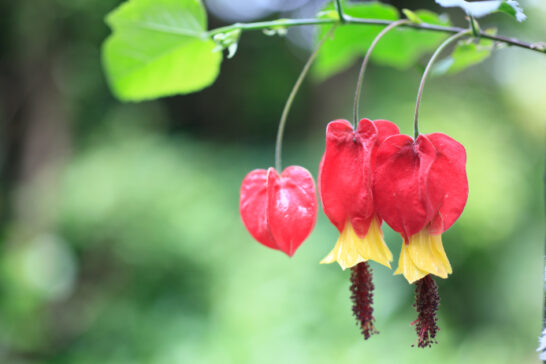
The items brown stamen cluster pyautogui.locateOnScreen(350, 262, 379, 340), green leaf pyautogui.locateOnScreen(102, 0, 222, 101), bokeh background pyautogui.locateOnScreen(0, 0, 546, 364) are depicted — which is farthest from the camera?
bokeh background pyautogui.locateOnScreen(0, 0, 546, 364)

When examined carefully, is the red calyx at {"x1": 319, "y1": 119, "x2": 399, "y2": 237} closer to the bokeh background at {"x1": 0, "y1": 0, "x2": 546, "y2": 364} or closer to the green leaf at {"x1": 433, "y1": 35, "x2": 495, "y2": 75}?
the green leaf at {"x1": 433, "y1": 35, "x2": 495, "y2": 75}

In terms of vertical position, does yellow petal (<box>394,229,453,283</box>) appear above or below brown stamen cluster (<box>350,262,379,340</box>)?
above

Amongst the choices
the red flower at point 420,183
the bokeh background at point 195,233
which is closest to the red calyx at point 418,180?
the red flower at point 420,183

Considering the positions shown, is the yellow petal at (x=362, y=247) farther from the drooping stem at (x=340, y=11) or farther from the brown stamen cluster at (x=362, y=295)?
the drooping stem at (x=340, y=11)

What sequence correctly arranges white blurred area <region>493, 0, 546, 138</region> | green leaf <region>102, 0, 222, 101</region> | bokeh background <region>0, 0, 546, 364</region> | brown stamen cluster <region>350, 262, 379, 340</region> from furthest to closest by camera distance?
1. white blurred area <region>493, 0, 546, 138</region>
2. bokeh background <region>0, 0, 546, 364</region>
3. green leaf <region>102, 0, 222, 101</region>
4. brown stamen cluster <region>350, 262, 379, 340</region>

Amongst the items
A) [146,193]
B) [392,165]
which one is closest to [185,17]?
[392,165]

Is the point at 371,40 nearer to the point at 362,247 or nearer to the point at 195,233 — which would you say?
the point at 362,247

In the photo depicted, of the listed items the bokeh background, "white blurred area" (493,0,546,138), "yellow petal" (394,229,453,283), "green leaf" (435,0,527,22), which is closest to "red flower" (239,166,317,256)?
"yellow petal" (394,229,453,283)
